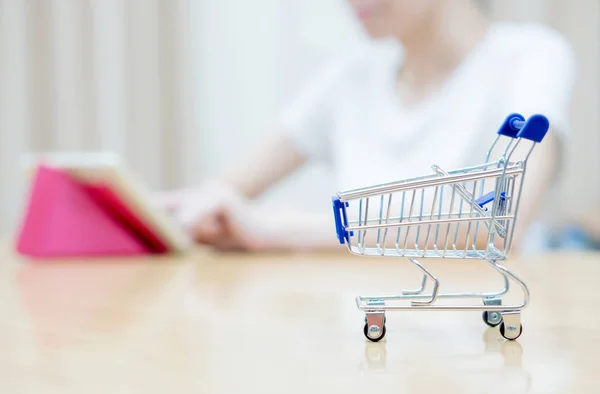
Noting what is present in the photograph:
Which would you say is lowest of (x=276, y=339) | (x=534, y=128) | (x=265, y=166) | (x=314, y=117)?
(x=276, y=339)

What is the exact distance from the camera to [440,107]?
1481 mm

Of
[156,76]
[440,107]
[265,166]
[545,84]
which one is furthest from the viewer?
[156,76]

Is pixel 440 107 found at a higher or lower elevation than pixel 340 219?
higher

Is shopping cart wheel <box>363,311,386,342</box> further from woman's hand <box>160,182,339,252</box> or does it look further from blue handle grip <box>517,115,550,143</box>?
woman's hand <box>160,182,339,252</box>

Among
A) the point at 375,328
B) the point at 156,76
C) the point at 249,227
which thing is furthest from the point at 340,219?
the point at 156,76

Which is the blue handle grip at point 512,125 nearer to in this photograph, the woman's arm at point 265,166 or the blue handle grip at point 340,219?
the blue handle grip at point 340,219

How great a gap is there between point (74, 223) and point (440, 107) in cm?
81

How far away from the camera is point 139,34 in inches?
105

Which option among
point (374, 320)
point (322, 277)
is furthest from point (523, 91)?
point (374, 320)

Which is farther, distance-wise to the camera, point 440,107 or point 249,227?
point 440,107

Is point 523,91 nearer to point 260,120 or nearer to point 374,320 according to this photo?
point 374,320

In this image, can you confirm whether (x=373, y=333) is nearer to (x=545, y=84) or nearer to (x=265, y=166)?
(x=545, y=84)

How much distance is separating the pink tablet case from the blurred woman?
0.13m

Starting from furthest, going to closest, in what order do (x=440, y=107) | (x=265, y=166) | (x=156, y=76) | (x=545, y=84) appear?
(x=156, y=76), (x=265, y=166), (x=440, y=107), (x=545, y=84)
